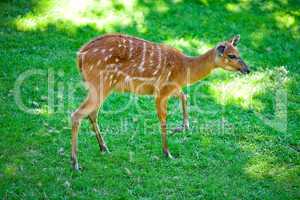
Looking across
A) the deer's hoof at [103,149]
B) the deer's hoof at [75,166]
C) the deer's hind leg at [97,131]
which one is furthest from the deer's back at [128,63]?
the deer's hoof at [75,166]

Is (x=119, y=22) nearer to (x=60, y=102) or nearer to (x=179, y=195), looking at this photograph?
(x=60, y=102)

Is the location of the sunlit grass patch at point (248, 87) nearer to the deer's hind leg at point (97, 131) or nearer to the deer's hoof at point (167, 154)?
the deer's hoof at point (167, 154)

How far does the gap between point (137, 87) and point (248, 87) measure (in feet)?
9.76

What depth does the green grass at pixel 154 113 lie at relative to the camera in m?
7.02

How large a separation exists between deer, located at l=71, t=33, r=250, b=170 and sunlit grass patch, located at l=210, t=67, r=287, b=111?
4.45 ft

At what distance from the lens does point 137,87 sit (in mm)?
7953

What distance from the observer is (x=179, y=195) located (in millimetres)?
6820

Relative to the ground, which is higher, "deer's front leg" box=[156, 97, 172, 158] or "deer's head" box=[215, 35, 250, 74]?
"deer's head" box=[215, 35, 250, 74]

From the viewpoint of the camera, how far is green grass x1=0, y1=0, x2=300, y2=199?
702 cm

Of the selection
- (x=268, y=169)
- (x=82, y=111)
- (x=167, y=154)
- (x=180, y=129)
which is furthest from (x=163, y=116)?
(x=268, y=169)

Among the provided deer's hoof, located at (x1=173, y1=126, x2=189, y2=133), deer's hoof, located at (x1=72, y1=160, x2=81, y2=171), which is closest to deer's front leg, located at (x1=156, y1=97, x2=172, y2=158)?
deer's hoof, located at (x1=173, y1=126, x2=189, y2=133)

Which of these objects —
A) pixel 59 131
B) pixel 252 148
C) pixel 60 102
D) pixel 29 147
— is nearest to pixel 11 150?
pixel 29 147

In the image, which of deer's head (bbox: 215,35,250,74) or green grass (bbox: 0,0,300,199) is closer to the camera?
green grass (bbox: 0,0,300,199)

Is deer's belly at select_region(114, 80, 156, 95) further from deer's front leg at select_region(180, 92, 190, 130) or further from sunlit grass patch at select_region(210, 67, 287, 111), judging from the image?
sunlit grass patch at select_region(210, 67, 287, 111)
